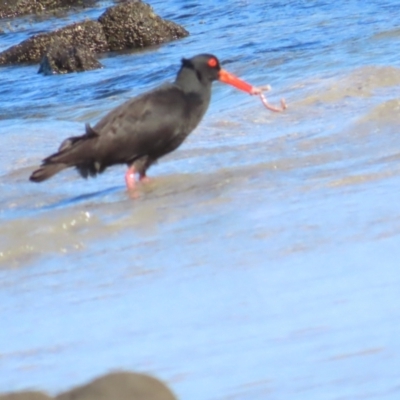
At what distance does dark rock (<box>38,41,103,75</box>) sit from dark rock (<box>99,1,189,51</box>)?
147 centimetres

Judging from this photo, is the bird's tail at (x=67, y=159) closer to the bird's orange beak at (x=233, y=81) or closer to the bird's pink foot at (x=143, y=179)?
the bird's pink foot at (x=143, y=179)

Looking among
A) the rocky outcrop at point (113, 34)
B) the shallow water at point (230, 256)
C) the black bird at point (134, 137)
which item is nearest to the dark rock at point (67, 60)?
the rocky outcrop at point (113, 34)

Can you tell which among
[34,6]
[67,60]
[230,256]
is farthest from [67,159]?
[34,6]

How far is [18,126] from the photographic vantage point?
9.91 meters

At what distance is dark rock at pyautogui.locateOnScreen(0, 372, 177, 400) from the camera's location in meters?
3.46

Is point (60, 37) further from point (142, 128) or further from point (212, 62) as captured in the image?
point (142, 128)

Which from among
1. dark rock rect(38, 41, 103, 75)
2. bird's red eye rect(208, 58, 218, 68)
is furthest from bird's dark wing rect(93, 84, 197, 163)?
dark rock rect(38, 41, 103, 75)

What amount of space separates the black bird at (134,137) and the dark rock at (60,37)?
28.4 feet

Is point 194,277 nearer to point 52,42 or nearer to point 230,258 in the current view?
point 230,258

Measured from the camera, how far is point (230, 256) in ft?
15.8

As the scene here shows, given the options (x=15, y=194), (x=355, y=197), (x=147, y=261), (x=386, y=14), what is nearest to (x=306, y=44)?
(x=386, y=14)

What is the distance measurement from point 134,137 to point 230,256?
1.84 meters

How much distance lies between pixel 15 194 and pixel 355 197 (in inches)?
90.2

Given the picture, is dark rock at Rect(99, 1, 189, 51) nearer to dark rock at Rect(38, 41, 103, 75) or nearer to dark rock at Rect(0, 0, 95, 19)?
dark rock at Rect(38, 41, 103, 75)
